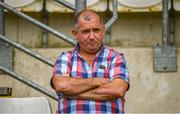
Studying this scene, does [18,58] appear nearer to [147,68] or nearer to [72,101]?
[147,68]

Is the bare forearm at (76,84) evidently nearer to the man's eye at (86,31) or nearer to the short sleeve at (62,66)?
the short sleeve at (62,66)

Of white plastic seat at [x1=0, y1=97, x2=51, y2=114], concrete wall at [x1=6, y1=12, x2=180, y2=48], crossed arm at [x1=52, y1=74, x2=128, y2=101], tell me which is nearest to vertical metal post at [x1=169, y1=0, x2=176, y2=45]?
concrete wall at [x1=6, y1=12, x2=180, y2=48]

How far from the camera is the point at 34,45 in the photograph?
4234 millimetres

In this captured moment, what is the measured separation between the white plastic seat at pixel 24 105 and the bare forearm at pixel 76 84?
23.7 inches

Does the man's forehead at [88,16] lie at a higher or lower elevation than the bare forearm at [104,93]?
higher

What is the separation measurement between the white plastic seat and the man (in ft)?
1.78

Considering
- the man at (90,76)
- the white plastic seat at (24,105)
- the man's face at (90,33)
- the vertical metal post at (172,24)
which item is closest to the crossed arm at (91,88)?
the man at (90,76)

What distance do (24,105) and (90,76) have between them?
2.27 feet

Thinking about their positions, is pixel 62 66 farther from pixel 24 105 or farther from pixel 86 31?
pixel 24 105

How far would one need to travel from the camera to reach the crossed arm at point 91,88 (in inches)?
89.4

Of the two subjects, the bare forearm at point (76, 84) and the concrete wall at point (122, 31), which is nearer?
the bare forearm at point (76, 84)

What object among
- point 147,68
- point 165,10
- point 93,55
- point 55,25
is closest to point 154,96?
point 147,68

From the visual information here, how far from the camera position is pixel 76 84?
7.52 feet

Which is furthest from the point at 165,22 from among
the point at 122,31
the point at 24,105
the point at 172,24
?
the point at 24,105
